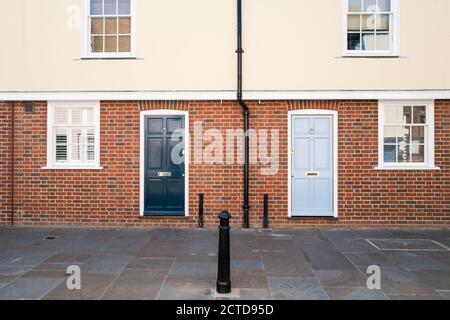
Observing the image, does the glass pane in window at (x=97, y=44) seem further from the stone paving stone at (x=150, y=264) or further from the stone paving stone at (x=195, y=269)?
the stone paving stone at (x=195, y=269)

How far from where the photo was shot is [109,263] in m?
6.02

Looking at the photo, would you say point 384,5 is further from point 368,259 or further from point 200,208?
point 200,208

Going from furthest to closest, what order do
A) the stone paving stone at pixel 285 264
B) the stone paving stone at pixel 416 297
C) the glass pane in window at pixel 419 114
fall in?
the glass pane in window at pixel 419 114 < the stone paving stone at pixel 285 264 < the stone paving stone at pixel 416 297

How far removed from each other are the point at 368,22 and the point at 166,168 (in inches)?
233

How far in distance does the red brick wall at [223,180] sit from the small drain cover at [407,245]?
1.16 metres

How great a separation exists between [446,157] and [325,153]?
279 cm

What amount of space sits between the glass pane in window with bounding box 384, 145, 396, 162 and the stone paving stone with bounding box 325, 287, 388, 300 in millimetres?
4747

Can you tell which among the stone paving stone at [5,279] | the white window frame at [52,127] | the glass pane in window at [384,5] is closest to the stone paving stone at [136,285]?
the stone paving stone at [5,279]

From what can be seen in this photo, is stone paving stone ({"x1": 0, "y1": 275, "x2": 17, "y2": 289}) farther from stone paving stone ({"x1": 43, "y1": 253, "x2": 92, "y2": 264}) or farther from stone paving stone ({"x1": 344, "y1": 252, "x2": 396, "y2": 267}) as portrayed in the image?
stone paving stone ({"x1": 344, "y1": 252, "x2": 396, "y2": 267})

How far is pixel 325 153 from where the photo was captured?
29.2 ft

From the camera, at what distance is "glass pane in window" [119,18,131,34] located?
9.02 meters

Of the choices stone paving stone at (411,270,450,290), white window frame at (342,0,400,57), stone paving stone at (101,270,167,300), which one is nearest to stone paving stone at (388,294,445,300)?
stone paving stone at (411,270,450,290)

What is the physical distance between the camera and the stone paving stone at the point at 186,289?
4.62m

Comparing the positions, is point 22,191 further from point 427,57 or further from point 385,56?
point 427,57
